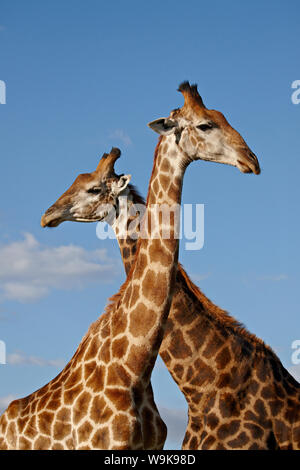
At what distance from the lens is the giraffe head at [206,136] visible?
29.1 feet

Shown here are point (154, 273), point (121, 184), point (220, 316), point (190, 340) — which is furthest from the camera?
point (121, 184)

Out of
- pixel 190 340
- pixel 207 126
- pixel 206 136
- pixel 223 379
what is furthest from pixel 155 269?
pixel 223 379

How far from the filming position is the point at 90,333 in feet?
29.7

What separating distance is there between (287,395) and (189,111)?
451 centimetres

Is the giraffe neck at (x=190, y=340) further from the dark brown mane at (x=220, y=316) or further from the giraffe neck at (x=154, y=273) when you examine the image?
the giraffe neck at (x=154, y=273)

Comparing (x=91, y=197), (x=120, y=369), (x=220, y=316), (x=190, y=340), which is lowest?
(x=120, y=369)

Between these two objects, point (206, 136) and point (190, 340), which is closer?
point (206, 136)

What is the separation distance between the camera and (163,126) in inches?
362

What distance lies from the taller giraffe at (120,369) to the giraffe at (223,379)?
5.86 feet

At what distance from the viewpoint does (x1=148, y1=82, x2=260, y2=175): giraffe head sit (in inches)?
349

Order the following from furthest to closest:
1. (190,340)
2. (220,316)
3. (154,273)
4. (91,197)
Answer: (91,197), (220,316), (190,340), (154,273)

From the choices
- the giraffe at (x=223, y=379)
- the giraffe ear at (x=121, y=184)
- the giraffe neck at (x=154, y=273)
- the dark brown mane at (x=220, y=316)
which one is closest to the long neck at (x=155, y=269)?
the giraffe neck at (x=154, y=273)

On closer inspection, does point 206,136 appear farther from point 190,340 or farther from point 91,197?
point 91,197

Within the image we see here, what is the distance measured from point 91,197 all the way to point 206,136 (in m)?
3.93
